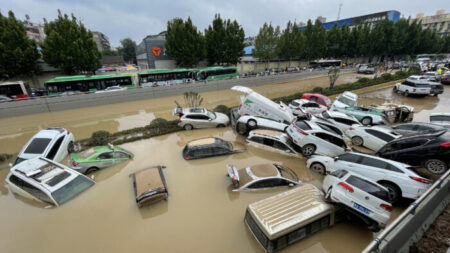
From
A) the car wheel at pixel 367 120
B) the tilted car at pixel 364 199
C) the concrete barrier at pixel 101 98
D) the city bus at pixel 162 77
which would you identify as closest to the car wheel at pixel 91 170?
the tilted car at pixel 364 199

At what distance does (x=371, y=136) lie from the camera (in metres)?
9.75

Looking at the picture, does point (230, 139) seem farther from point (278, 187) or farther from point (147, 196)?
point (147, 196)

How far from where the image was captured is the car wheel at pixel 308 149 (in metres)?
9.20

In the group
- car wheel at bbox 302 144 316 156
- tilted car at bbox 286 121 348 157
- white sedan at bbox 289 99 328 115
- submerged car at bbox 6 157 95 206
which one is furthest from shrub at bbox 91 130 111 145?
white sedan at bbox 289 99 328 115

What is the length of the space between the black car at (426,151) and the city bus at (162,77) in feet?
86.9

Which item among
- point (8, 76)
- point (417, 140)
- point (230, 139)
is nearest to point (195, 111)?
point (230, 139)

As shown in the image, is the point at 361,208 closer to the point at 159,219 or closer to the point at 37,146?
the point at 159,219

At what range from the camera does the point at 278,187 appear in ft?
22.8

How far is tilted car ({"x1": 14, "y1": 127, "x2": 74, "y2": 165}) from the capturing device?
8117mm

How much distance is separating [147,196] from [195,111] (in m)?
7.80

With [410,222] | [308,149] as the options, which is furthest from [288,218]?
[308,149]

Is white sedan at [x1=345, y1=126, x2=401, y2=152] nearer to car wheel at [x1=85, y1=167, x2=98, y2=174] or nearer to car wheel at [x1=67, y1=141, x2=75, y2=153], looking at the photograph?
car wheel at [x1=85, y1=167, x2=98, y2=174]

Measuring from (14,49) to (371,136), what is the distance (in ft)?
116

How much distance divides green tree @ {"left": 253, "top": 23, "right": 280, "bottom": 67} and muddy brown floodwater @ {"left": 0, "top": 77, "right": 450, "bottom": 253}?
124ft
